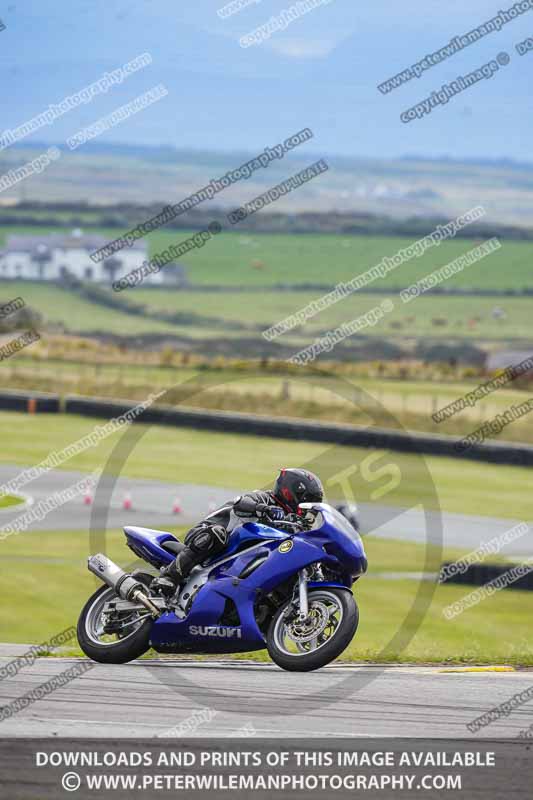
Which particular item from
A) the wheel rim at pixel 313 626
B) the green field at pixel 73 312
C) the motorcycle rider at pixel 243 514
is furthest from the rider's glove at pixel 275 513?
the green field at pixel 73 312

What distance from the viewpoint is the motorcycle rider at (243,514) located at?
33.4 feet

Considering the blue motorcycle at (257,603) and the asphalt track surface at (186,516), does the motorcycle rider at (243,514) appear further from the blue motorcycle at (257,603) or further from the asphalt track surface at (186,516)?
the asphalt track surface at (186,516)

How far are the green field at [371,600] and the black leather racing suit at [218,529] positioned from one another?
18.0 ft

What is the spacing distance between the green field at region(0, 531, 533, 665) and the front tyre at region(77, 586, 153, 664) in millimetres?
5530

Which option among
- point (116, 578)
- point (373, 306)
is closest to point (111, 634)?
point (116, 578)

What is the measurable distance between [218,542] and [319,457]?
107ft

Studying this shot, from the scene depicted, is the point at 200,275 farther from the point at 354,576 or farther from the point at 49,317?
the point at 354,576

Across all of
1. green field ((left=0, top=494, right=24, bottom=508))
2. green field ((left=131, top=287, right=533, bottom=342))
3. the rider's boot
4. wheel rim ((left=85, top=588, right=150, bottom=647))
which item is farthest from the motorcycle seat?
green field ((left=131, top=287, right=533, bottom=342))

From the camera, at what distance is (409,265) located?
198 m

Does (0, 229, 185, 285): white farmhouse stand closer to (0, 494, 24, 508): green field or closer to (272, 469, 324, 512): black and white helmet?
(0, 494, 24, 508): green field

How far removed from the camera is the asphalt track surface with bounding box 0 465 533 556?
3006 centimetres

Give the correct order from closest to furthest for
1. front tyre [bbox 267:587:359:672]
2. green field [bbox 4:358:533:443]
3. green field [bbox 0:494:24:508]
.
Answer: front tyre [bbox 267:587:359:672], green field [bbox 0:494:24:508], green field [bbox 4:358:533:443]

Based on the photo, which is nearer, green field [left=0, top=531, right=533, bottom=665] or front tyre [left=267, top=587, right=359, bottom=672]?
front tyre [left=267, top=587, right=359, bottom=672]

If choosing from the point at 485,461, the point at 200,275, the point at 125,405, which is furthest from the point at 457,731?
the point at 200,275
